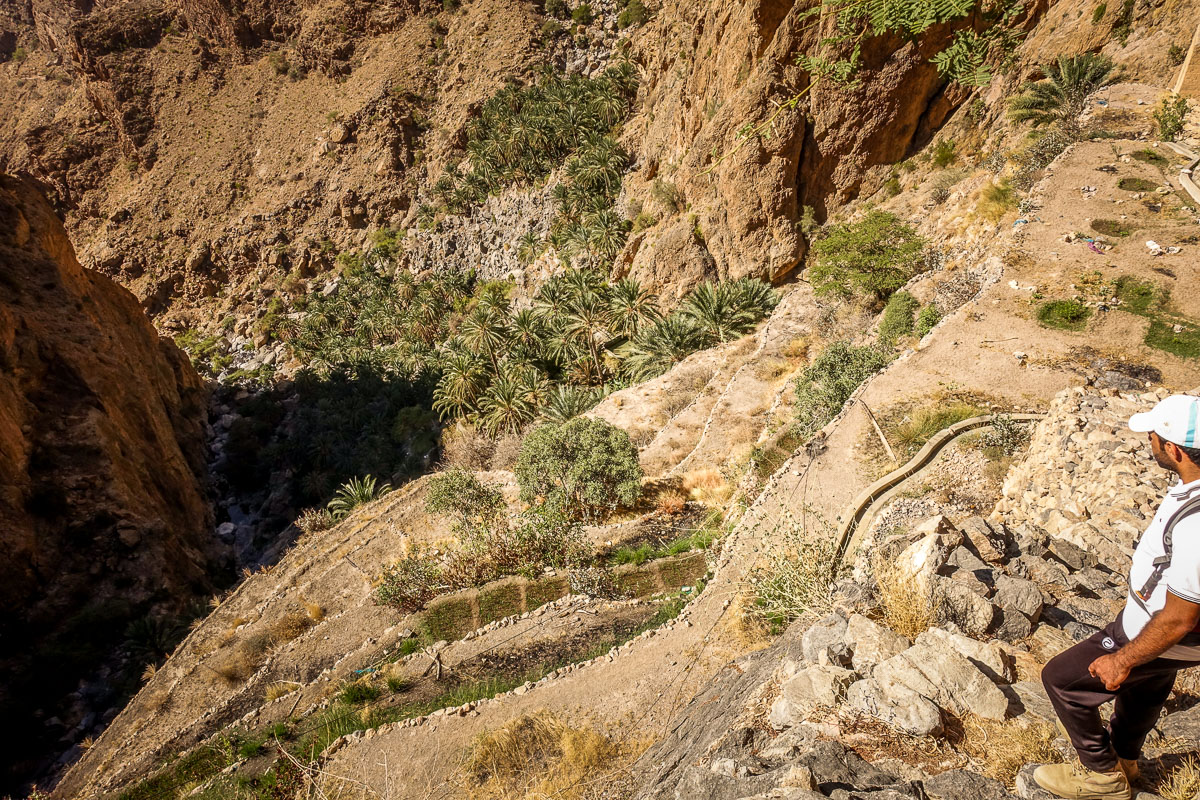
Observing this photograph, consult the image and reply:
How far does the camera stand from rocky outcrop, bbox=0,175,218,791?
18.5 m

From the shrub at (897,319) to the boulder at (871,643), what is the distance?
12.0 m

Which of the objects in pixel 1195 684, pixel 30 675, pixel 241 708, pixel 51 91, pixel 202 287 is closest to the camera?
pixel 1195 684

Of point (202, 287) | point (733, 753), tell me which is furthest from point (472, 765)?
point (202, 287)

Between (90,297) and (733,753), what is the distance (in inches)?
1706

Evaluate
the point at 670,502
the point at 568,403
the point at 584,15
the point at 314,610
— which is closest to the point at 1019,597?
the point at 670,502

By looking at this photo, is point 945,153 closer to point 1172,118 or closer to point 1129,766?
point 1172,118

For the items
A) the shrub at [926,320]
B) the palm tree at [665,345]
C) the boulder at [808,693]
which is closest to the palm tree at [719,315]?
the palm tree at [665,345]

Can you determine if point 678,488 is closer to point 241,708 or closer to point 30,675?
point 241,708

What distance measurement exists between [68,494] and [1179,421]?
31.8 metres

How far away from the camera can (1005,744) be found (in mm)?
3203

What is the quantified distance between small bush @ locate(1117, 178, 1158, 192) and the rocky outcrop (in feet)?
112

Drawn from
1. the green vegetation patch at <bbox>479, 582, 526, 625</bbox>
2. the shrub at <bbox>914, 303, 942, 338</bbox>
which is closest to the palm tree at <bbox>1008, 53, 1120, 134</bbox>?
the shrub at <bbox>914, 303, 942, 338</bbox>

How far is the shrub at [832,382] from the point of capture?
42.2ft

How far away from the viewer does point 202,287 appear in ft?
207
